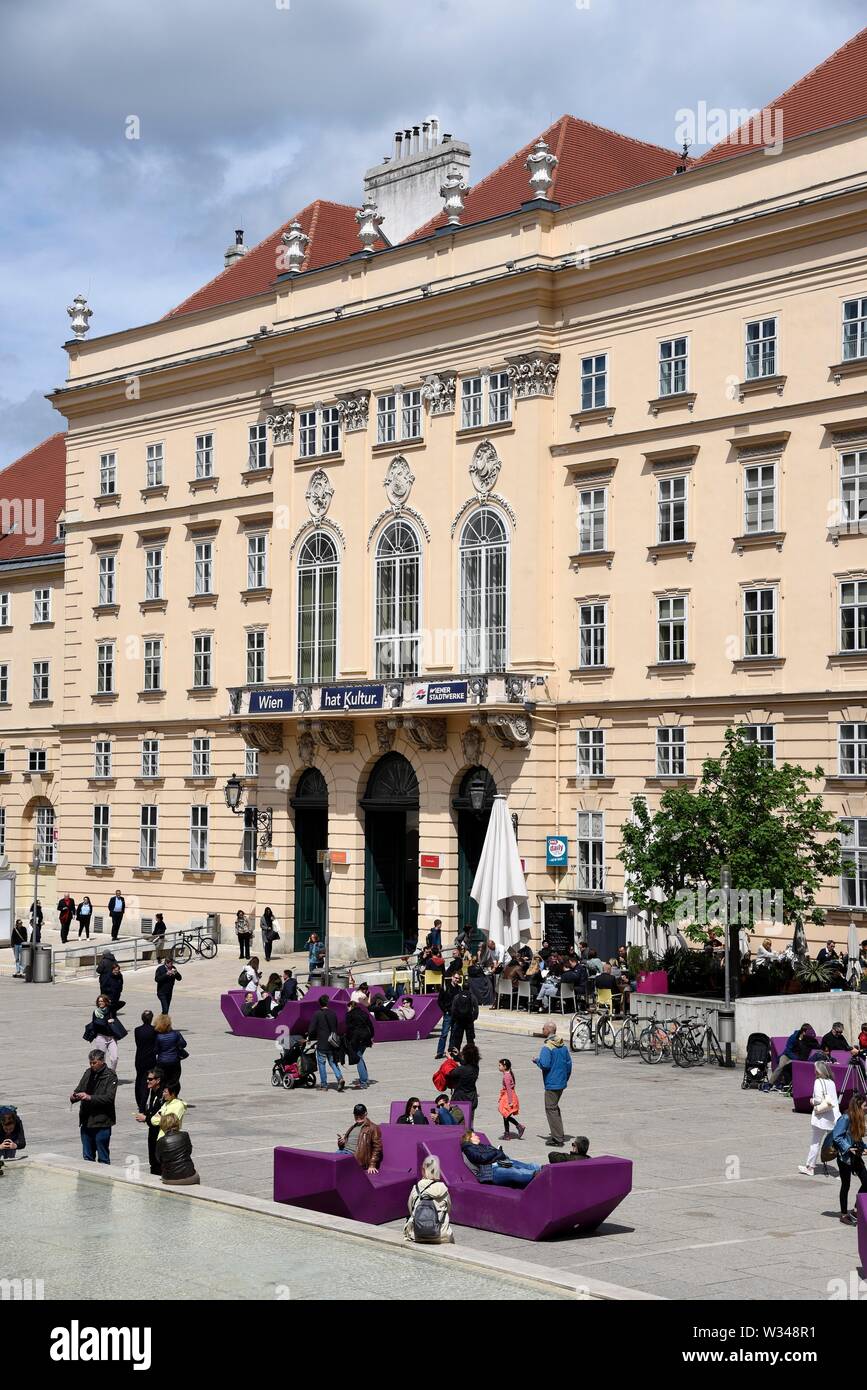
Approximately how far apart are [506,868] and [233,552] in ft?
57.6

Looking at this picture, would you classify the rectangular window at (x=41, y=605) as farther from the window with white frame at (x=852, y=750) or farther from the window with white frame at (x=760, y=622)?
the window with white frame at (x=852, y=750)

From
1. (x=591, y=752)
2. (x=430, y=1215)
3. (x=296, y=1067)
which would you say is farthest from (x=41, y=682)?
(x=430, y=1215)

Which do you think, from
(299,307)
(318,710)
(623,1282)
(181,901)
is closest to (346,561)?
(318,710)

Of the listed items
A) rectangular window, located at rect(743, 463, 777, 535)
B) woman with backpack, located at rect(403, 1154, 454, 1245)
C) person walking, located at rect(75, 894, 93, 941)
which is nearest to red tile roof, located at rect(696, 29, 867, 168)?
rectangular window, located at rect(743, 463, 777, 535)

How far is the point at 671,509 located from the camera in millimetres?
42938

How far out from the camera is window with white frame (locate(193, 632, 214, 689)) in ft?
182

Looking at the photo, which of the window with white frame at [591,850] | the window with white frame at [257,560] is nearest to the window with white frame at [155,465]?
the window with white frame at [257,560]

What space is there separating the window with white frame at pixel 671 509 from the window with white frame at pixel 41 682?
28.8 meters

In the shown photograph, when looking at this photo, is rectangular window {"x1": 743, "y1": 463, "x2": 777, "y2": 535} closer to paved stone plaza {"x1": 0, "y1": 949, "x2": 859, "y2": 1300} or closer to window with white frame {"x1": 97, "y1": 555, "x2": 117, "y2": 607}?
paved stone plaza {"x1": 0, "y1": 949, "x2": 859, "y2": 1300}

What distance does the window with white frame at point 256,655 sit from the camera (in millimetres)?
53875

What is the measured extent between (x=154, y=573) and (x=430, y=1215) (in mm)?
42893

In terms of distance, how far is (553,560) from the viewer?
150 ft

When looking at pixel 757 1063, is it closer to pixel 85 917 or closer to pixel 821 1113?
pixel 821 1113

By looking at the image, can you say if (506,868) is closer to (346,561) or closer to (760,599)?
(760,599)
